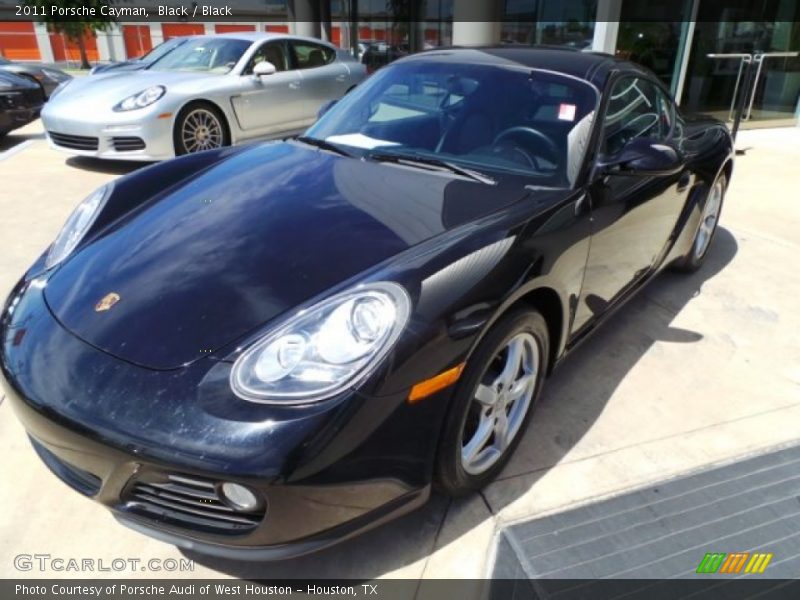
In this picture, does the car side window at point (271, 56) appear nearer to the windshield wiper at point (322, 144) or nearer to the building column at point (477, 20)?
the building column at point (477, 20)

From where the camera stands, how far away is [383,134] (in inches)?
106

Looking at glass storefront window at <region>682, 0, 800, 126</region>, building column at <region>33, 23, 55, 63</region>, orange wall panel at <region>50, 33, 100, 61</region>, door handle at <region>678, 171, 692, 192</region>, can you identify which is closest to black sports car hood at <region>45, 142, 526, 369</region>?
door handle at <region>678, 171, 692, 192</region>

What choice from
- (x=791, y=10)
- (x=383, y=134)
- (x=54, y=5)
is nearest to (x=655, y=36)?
(x=791, y=10)

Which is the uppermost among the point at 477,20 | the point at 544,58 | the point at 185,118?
the point at 477,20

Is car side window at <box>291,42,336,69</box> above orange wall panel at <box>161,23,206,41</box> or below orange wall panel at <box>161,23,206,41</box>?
above

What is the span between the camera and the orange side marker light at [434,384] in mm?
1552

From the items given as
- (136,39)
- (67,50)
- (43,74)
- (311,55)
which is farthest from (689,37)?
(67,50)

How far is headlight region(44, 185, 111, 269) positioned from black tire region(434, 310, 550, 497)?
56.8 inches

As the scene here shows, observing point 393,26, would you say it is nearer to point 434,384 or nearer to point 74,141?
point 74,141

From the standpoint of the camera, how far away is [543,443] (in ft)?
7.65

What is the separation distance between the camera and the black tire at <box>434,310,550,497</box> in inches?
66.9

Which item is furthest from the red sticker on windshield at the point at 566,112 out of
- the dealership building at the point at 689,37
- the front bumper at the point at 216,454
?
the dealership building at the point at 689,37

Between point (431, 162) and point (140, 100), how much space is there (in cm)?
431

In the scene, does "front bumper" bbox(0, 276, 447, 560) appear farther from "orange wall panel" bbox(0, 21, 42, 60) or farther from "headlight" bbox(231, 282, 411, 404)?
"orange wall panel" bbox(0, 21, 42, 60)
